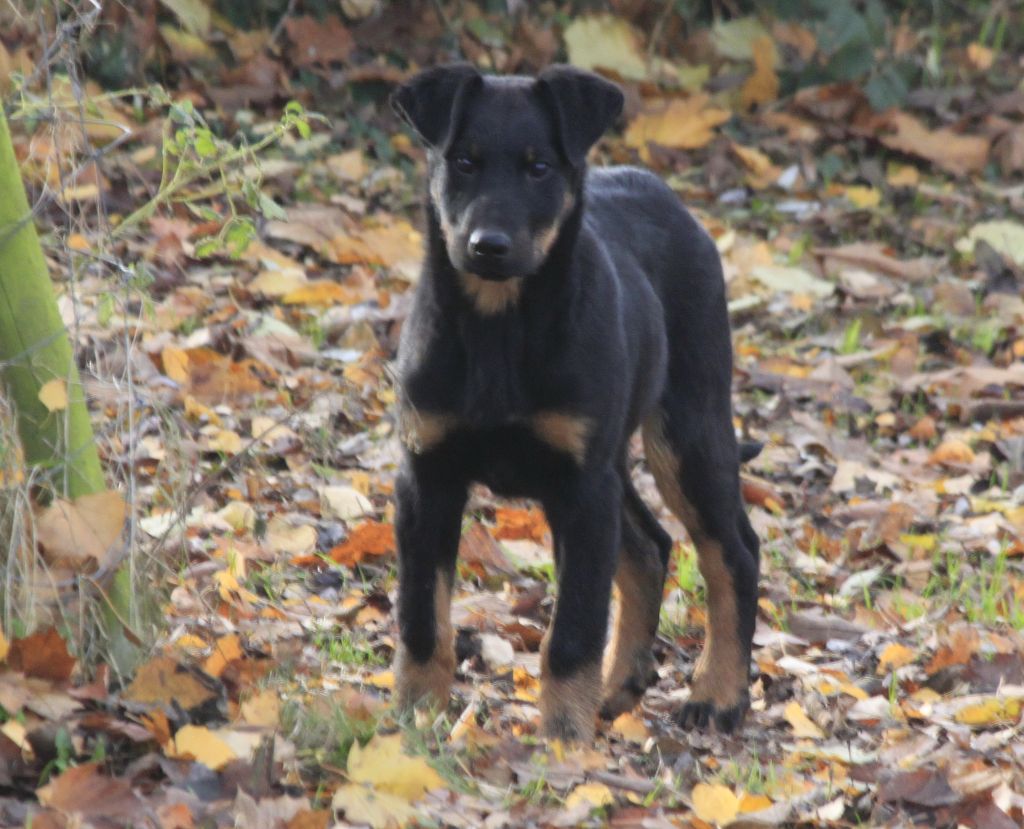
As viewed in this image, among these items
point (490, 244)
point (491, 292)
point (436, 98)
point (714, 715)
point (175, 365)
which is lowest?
point (714, 715)

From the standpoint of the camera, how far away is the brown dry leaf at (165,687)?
11.5 ft

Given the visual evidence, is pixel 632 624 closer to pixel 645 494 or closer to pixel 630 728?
pixel 630 728

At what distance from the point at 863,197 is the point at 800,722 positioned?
582 centimetres

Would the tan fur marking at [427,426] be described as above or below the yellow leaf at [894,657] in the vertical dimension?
above

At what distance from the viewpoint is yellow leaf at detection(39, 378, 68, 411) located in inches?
136

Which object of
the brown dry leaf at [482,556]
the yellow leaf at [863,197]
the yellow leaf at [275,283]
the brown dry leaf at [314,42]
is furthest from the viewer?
the yellow leaf at [863,197]

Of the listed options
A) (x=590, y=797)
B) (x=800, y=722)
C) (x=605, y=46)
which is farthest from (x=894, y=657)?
(x=605, y=46)

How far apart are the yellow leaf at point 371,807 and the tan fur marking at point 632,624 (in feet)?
5.43

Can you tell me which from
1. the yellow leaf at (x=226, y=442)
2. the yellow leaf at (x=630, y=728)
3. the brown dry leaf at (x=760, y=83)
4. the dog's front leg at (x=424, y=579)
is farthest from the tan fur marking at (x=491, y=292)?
the brown dry leaf at (x=760, y=83)

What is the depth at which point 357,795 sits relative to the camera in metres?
3.29

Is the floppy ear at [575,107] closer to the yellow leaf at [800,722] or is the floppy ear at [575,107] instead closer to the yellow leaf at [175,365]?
the yellow leaf at [800,722]

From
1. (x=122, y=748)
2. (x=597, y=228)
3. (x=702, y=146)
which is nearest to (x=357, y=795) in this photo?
(x=122, y=748)

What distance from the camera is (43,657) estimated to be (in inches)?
132

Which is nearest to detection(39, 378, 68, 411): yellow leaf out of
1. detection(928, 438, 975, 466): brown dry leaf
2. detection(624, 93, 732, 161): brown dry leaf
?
detection(928, 438, 975, 466): brown dry leaf
